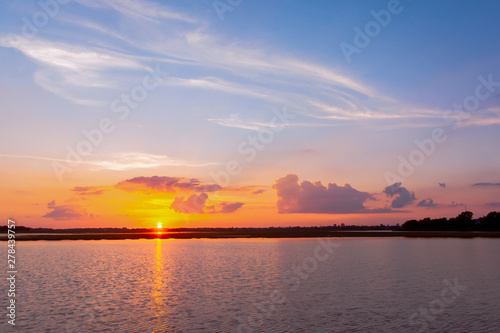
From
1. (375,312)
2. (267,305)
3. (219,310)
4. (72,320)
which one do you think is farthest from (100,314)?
(375,312)

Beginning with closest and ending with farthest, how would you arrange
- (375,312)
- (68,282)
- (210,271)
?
(375,312)
(68,282)
(210,271)

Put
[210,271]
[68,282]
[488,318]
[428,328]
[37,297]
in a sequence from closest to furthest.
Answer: [428,328] → [488,318] → [37,297] → [68,282] → [210,271]

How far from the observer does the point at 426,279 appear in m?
45.4

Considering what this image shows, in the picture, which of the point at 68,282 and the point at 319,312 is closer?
the point at 319,312

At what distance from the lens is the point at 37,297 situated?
3462cm

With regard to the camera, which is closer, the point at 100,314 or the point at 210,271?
the point at 100,314

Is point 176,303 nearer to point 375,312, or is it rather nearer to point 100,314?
point 100,314

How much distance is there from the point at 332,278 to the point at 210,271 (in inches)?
617

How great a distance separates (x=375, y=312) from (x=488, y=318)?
23.4 feet

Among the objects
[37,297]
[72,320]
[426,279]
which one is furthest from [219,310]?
[426,279]

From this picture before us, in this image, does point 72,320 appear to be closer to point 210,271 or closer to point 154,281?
point 154,281

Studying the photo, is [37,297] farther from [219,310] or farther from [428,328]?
[428,328]

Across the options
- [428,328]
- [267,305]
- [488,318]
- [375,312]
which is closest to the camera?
[428,328]

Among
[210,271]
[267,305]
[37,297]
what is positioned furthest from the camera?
[210,271]
